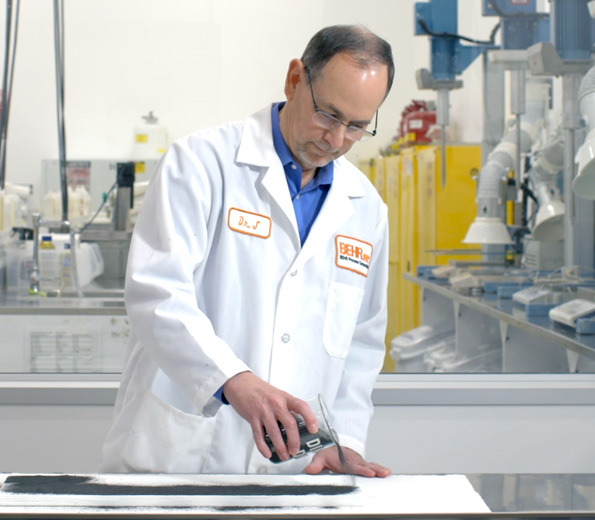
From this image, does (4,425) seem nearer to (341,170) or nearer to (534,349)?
(341,170)

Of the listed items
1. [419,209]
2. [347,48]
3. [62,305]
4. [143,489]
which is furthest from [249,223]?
[419,209]

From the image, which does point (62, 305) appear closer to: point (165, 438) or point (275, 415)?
point (165, 438)

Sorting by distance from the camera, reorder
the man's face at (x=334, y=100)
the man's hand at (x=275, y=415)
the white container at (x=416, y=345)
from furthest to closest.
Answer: the white container at (x=416, y=345), the man's face at (x=334, y=100), the man's hand at (x=275, y=415)

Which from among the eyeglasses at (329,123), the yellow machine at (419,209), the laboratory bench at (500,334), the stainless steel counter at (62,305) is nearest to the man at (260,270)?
the eyeglasses at (329,123)

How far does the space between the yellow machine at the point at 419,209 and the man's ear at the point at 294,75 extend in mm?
1368

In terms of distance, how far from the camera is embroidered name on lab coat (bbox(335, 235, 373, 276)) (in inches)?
57.1

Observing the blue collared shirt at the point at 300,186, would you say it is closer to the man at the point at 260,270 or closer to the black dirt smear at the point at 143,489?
the man at the point at 260,270

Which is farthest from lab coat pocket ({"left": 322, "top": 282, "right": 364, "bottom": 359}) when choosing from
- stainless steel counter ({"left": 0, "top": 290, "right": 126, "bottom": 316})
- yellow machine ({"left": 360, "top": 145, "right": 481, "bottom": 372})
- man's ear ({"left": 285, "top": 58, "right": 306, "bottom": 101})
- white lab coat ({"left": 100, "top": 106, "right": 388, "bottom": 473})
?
yellow machine ({"left": 360, "top": 145, "right": 481, "bottom": 372})

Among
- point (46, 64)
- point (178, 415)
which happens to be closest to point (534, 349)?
point (178, 415)

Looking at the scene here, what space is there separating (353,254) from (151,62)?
142 centimetres

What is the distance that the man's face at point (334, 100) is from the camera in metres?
1.30

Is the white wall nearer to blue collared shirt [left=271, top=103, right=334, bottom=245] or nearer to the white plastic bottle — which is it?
the white plastic bottle

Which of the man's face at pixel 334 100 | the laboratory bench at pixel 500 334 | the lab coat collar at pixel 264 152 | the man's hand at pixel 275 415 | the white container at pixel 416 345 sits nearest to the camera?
A: the man's hand at pixel 275 415

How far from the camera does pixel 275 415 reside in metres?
1.07
